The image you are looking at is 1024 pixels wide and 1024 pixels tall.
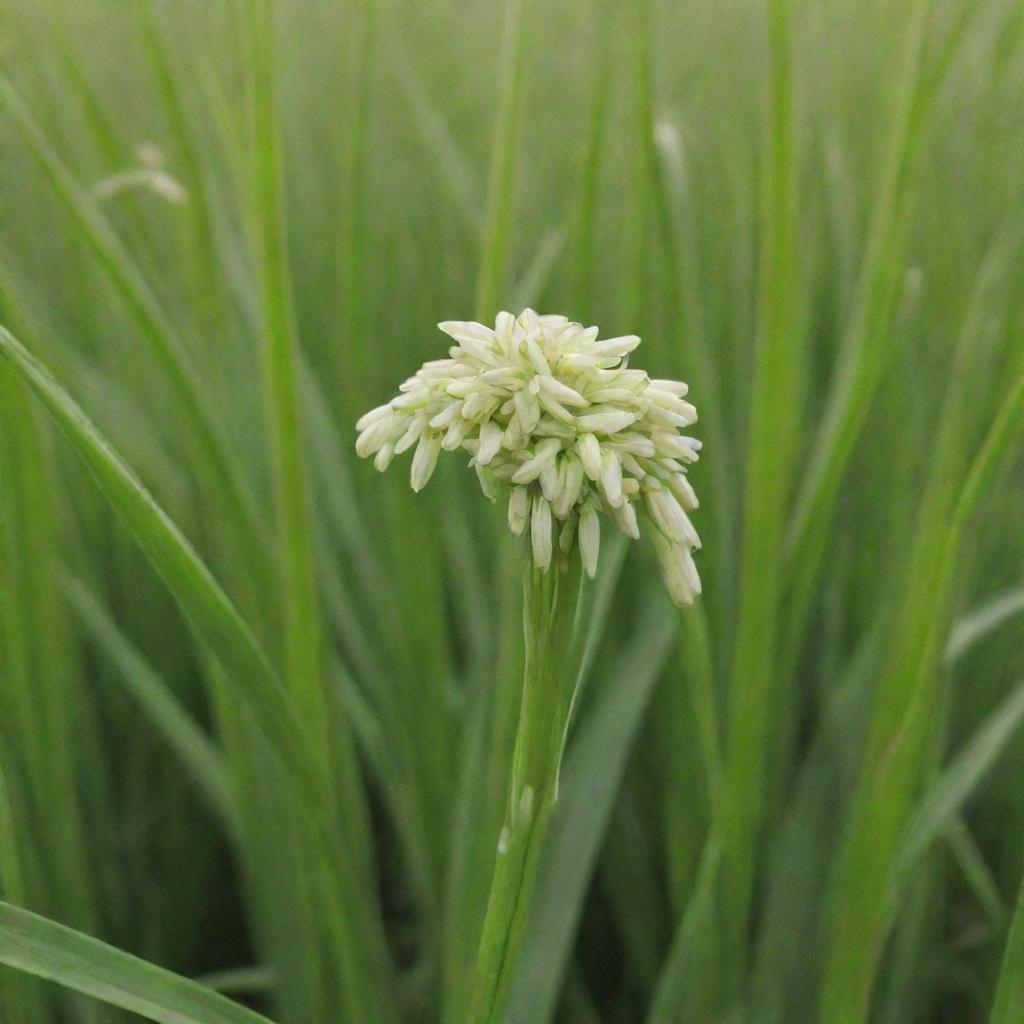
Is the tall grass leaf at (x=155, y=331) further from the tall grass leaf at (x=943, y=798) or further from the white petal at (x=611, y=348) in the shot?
the tall grass leaf at (x=943, y=798)

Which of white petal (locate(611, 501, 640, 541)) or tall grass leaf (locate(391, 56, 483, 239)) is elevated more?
tall grass leaf (locate(391, 56, 483, 239))

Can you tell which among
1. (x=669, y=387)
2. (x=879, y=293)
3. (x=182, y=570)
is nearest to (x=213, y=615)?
(x=182, y=570)

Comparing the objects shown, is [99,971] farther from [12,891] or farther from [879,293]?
[879,293]

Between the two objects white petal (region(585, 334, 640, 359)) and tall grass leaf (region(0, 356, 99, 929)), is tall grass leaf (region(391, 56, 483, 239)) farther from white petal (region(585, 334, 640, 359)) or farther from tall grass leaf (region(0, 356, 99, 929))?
white petal (region(585, 334, 640, 359))

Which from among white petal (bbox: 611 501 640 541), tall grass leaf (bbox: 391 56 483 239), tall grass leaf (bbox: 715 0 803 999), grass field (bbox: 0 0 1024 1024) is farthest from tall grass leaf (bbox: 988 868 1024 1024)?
tall grass leaf (bbox: 391 56 483 239)

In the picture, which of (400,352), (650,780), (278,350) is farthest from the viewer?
(400,352)

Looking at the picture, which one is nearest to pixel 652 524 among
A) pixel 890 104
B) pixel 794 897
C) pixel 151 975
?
pixel 151 975

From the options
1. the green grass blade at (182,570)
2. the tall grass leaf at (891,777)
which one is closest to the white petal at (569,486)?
the green grass blade at (182,570)

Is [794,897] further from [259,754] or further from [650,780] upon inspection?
[259,754]
